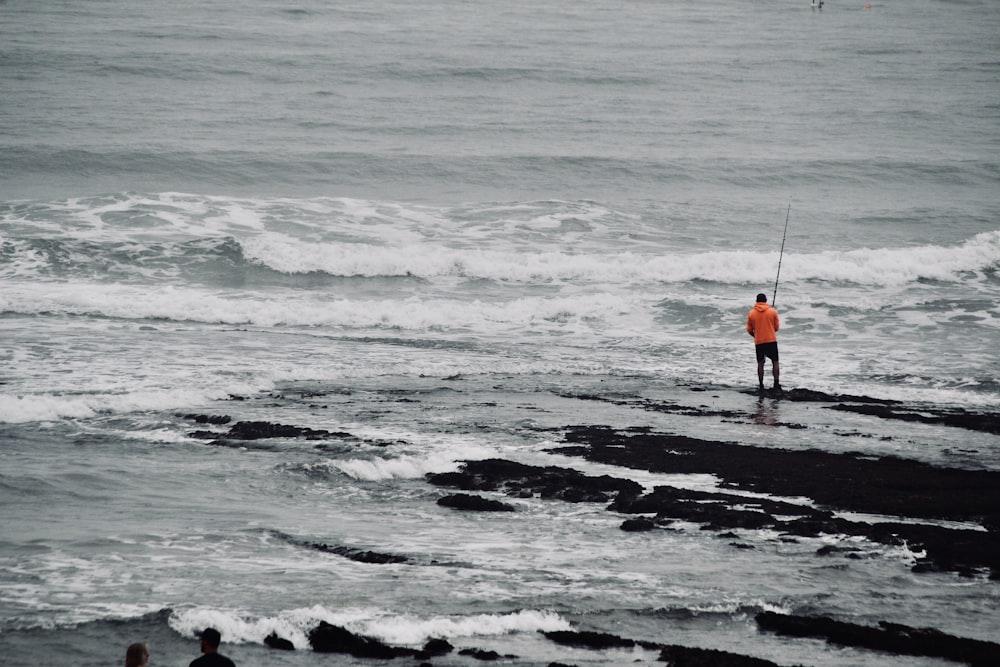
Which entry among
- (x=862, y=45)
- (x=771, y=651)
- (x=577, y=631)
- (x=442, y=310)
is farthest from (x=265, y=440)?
(x=862, y=45)

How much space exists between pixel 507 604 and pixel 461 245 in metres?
17.5

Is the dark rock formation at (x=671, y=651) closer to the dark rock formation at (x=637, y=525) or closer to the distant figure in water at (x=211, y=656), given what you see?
the dark rock formation at (x=637, y=525)

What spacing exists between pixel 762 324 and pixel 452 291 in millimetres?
8210

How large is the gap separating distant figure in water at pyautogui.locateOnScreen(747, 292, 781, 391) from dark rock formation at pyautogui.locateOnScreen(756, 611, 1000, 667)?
744 centimetres

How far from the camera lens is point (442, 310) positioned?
61.4 ft

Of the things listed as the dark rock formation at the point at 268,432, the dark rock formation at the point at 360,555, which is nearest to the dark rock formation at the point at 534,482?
the dark rock formation at the point at 360,555

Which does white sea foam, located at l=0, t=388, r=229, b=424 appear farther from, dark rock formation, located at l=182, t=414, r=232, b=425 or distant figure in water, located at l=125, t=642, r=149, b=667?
distant figure in water, located at l=125, t=642, r=149, b=667

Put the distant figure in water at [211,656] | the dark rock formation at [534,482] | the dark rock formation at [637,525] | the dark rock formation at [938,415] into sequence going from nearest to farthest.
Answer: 1. the distant figure in water at [211,656]
2. the dark rock formation at [637,525]
3. the dark rock formation at [534,482]
4. the dark rock formation at [938,415]

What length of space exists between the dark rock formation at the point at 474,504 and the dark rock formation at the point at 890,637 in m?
2.59

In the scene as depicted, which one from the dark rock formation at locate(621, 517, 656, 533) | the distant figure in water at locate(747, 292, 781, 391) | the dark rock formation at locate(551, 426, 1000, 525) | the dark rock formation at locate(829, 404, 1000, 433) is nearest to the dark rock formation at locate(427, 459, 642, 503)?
the dark rock formation at locate(621, 517, 656, 533)

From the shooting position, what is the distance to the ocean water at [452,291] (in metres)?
6.65

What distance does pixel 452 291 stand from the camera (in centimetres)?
2047

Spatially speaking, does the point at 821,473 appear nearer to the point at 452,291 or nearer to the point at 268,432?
the point at 268,432

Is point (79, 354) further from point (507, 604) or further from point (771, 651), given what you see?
point (771, 651)
